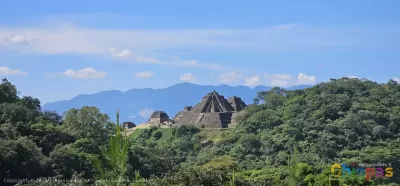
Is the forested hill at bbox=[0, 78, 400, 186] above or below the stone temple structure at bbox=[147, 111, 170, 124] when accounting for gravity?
below

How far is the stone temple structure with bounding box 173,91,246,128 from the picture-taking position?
53.8 m

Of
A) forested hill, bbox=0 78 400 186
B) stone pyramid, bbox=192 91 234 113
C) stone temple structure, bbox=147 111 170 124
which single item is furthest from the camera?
stone temple structure, bbox=147 111 170 124

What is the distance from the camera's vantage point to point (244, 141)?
4416 centimetres

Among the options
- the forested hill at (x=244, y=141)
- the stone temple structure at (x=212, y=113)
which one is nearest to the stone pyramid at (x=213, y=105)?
the stone temple structure at (x=212, y=113)

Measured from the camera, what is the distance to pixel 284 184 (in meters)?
7.32

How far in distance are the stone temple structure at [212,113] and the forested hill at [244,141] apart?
215cm

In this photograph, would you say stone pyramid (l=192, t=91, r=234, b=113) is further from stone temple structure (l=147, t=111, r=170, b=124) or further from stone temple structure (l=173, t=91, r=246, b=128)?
stone temple structure (l=147, t=111, r=170, b=124)

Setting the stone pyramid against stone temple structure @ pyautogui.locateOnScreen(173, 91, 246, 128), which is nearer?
stone temple structure @ pyautogui.locateOnScreen(173, 91, 246, 128)

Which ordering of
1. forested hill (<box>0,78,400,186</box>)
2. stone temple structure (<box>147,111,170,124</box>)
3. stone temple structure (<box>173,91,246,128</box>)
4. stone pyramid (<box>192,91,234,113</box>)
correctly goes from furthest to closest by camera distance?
stone temple structure (<box>147,111,170,124</box>), stone pyramid (<box>192,91,234,113</box>), stone temple structure (<box>173,91,246,128</box>), forested hill (<box>0,78,400,186</box>)

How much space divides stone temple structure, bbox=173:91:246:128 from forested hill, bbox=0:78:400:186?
2151 millimetres

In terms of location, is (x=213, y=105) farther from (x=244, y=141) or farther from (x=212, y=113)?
(x=244, y=141)

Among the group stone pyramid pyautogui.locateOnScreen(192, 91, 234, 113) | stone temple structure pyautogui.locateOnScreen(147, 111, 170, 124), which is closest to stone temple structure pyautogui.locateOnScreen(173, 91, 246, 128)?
stone pyramid pyautogui.locateOnScreen(192, 91, 234, 113)

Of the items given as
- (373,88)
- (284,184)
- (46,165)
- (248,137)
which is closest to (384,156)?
(248,137)

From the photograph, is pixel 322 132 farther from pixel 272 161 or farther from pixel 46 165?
pixel 46 165
